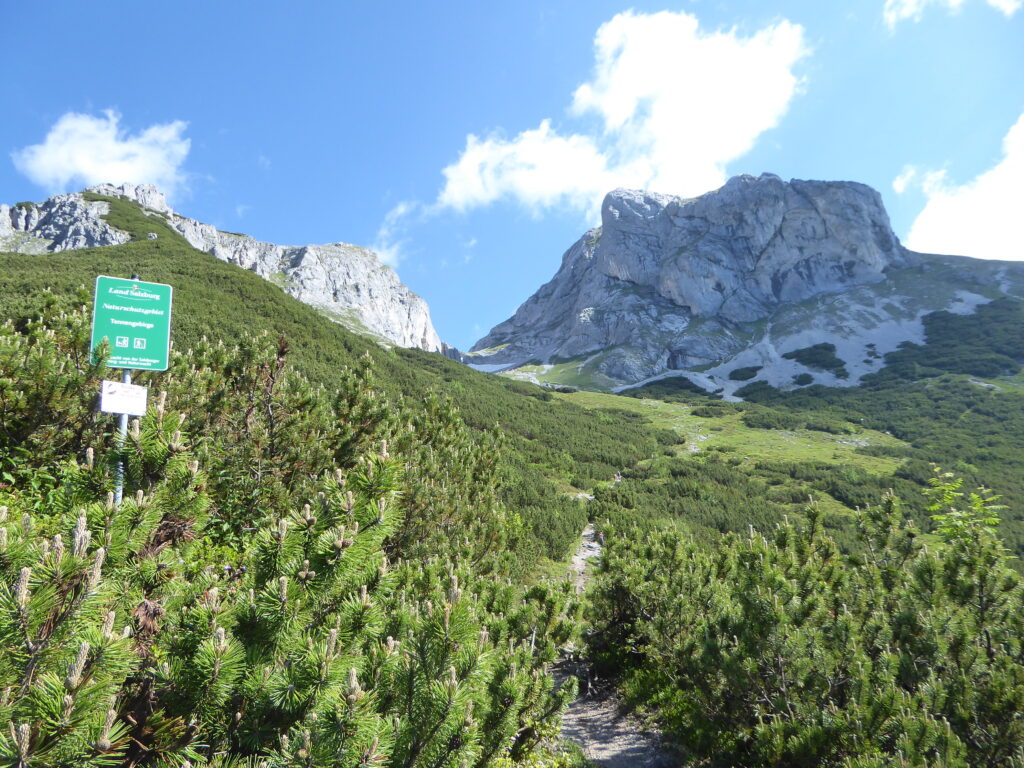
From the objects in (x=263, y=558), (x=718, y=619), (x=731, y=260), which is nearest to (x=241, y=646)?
(x=263, y=558)

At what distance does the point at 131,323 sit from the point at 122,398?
1531mm

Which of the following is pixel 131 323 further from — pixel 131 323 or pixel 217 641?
pixel 217 641

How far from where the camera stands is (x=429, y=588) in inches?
218

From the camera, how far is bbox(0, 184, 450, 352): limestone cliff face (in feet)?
302

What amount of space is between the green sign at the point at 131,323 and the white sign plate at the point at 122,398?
1256 millimetres

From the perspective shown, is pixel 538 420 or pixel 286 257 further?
pixel 286 257

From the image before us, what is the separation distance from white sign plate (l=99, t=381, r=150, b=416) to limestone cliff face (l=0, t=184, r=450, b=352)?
10502 centimetres

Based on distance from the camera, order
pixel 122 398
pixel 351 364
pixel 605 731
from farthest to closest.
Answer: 1. pixel 351 364
2. pixel 605 731
3. pixel 122 398

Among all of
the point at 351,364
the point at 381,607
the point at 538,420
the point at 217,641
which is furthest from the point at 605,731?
the point at 538,420

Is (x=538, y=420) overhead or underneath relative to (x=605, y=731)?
overhead

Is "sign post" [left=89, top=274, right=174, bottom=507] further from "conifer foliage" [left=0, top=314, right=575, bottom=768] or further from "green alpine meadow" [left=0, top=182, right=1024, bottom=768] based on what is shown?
"conifer foliage" [left=0, top=314, right=575, bottom=768]

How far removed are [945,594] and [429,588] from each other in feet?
18.4

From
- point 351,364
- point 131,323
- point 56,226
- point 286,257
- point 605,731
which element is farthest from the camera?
point 286,257

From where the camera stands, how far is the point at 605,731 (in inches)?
290
